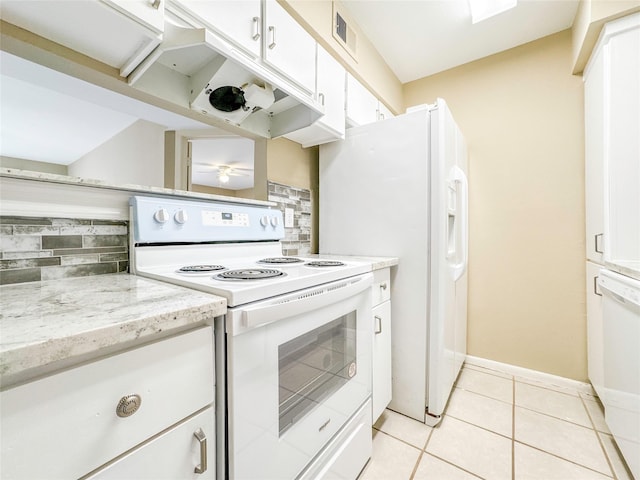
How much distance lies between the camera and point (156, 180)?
3.75 ft

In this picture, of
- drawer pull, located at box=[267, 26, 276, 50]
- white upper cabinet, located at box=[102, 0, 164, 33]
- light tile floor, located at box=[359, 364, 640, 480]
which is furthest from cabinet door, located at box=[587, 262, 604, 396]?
white upper cabinet, located at box=[102, 0, 164, 33]

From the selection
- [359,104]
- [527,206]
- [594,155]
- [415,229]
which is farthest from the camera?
[527,206]

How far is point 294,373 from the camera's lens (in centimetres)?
86

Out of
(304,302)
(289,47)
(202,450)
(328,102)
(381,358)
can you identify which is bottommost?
(381,358)

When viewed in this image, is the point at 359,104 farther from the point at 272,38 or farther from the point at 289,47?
the point at 272,38

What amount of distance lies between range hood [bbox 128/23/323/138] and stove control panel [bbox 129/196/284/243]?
0.44 meters

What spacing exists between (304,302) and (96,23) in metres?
1.01

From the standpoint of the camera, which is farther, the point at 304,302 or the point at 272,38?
the point at 272,38

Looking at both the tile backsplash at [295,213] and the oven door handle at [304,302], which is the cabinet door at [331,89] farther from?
the oven door handle at [304,302]

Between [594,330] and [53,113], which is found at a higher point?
[53,113]

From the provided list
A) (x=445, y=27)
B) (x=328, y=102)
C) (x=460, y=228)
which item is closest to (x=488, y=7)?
(x=445, y=27)

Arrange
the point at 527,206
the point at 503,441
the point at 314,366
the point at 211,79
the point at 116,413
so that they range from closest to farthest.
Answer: the point at 116,413 < the point at 314,366 < the point at 211,79 < the point at 503,441 < the point at 527,206

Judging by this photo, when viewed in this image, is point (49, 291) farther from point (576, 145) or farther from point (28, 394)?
point (576, 145)

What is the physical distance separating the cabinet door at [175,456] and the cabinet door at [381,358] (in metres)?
0.89
